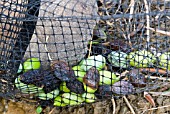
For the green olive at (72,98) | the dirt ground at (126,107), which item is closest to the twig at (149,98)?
the dirt ground at (126,107)

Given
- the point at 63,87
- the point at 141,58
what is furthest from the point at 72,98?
the point at 141,58

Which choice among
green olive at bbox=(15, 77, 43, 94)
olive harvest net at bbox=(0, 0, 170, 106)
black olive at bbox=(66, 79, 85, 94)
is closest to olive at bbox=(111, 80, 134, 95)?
olive harvest net at bbox=(0, 0, 170, 106)

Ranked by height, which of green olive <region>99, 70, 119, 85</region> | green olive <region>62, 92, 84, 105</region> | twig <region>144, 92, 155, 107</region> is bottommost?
twig <region>144, 92, 155, 107</region>

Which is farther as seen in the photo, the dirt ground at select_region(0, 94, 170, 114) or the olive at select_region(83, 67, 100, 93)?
the dirt ground at select_region(0, 94, 170, 114)

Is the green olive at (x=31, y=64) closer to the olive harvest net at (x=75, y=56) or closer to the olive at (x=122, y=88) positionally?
the olive harvest net at (x=75, y=56)

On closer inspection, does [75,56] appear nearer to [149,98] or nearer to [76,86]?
[76,86]

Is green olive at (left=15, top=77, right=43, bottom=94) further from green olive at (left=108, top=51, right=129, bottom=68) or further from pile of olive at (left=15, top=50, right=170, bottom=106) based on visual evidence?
green olive at (left=108, top=51, right=129, bottom=68)
